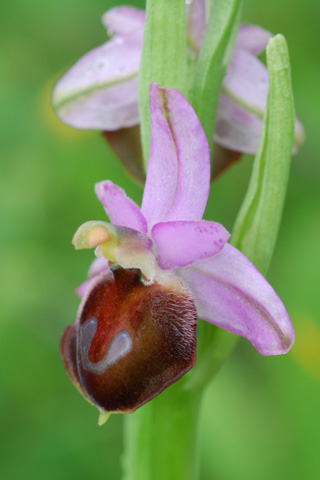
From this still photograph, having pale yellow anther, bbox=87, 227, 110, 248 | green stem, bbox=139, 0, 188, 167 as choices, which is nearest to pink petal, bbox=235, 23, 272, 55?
green stem, bbox=139, 0, 188, 167

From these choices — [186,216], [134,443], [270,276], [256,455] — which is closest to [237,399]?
[256,455]

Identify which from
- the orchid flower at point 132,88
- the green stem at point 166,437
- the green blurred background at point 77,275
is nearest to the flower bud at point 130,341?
the green stem at point 166,437

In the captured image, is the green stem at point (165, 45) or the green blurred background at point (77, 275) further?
the green blurred background at point (77, 275)

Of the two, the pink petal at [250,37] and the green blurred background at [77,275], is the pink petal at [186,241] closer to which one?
the pink petal at [250,37]

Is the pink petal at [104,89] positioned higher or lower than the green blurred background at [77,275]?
higher

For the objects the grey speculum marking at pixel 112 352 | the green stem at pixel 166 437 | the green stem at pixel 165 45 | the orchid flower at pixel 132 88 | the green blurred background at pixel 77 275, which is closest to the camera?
the grey speculum marking at pixel 112 352

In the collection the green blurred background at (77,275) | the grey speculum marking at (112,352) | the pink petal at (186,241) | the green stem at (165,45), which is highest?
the green stem at (165,45)

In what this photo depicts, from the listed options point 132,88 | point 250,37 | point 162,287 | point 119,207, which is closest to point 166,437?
point 162,287

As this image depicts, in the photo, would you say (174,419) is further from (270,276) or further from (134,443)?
(270,276)

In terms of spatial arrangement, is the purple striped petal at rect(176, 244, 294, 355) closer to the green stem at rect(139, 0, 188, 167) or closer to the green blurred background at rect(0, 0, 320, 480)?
the green stem at rect(139, 0, 188, 167)
